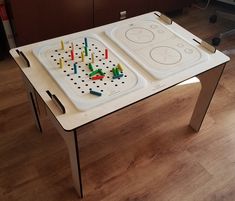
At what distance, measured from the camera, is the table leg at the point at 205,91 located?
126 centimetres

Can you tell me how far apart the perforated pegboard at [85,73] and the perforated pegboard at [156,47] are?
88 mm

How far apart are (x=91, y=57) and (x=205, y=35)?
1532 mm

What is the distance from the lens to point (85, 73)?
110 cm

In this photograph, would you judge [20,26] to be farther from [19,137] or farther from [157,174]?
[157,174]

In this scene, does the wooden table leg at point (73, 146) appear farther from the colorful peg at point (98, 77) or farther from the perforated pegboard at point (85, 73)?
the colorful peg at point (98, 77)

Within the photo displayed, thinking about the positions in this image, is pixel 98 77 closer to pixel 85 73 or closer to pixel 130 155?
pixel 85 73

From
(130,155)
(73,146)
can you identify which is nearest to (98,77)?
(73,146)

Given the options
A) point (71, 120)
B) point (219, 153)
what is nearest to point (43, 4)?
point (71, 120)

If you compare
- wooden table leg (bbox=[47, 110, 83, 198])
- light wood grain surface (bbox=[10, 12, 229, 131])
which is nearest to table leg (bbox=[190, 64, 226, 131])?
light wood grain surface (bbox=[10, 12, 229, 131])

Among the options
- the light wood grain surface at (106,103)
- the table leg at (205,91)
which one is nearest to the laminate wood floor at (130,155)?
the table leg at (205,91)

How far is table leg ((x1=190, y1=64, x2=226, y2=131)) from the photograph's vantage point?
1.26 metres

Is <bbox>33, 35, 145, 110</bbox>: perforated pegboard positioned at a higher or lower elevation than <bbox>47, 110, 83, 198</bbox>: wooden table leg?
higher

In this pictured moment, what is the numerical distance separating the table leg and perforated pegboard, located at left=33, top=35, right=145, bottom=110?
0.40 meters

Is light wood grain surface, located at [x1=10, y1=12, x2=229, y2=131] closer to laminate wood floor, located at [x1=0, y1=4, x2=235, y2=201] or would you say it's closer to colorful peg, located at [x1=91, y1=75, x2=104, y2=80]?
colorful peg, located at [x1=91, y1=75, x2=104, y2=80]
